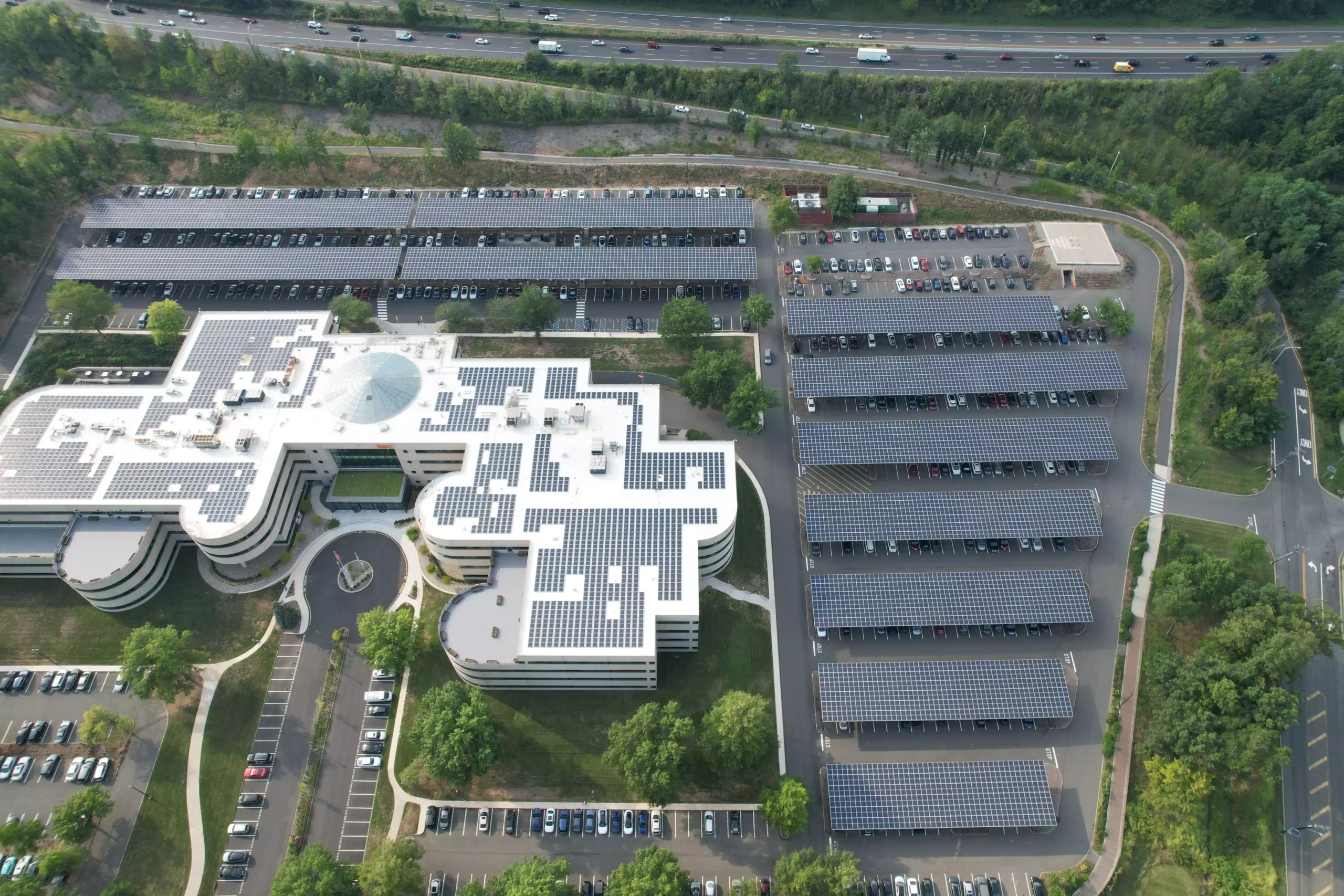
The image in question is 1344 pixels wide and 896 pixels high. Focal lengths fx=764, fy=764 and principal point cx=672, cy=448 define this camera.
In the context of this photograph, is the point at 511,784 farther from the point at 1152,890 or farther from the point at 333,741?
the point at 1152,890

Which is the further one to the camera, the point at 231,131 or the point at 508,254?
the point at 231,131

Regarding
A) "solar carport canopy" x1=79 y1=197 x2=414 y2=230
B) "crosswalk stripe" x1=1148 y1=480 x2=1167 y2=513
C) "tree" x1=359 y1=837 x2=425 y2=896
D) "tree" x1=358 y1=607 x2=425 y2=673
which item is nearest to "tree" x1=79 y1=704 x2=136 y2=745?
"tree" x1=358 y1=607 x2=425 y2=673

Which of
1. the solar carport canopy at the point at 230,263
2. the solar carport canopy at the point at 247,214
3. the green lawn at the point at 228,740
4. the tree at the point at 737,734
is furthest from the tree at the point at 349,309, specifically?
the tree at the point at 737,734

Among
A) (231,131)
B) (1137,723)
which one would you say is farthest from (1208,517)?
(231,131)

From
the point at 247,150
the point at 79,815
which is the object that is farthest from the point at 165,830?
the point at 247,150

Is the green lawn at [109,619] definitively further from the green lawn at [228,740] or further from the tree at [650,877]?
the tree at [650,877]

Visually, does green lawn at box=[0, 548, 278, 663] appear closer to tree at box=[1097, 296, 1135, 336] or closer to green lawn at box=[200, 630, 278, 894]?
green lawn at box=[200, 630, 278, 894]
